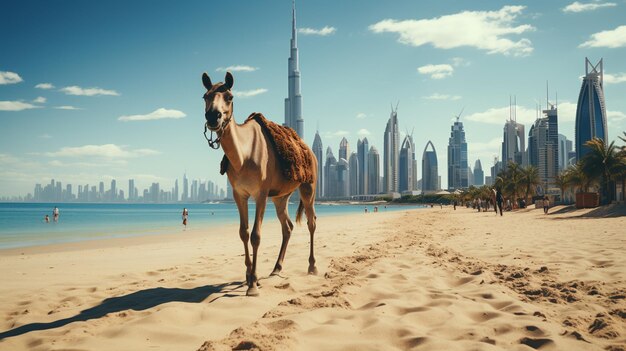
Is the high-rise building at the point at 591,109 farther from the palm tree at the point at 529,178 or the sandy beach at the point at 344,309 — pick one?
the sandy beach at the point at 344,309

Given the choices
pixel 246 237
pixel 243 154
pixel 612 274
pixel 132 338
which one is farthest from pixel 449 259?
pixel 132 338

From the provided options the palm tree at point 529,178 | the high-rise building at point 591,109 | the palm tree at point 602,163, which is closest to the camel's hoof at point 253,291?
the palm tree at point 602,163

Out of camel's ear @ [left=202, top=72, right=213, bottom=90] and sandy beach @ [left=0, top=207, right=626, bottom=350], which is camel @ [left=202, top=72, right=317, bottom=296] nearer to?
camel's ear @ [left=202, top=72, right=213, bottom=90]

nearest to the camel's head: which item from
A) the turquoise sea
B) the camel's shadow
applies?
the camel's shadow

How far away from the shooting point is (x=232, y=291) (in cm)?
558

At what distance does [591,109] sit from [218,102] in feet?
714

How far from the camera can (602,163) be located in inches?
1481

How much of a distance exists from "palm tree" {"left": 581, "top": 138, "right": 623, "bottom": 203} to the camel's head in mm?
42396

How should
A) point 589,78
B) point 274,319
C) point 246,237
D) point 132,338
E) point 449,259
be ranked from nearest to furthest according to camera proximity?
point 132,338 < point 274,319 < point 246,237 < point 449,259 < point 589,78

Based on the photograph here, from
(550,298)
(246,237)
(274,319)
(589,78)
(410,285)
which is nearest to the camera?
(274,319)

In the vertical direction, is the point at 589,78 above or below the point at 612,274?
above

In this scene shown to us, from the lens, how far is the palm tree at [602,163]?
1455 inches

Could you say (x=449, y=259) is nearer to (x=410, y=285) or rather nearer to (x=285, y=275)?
(x=410, y=285)

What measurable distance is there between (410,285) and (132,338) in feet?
11.4
